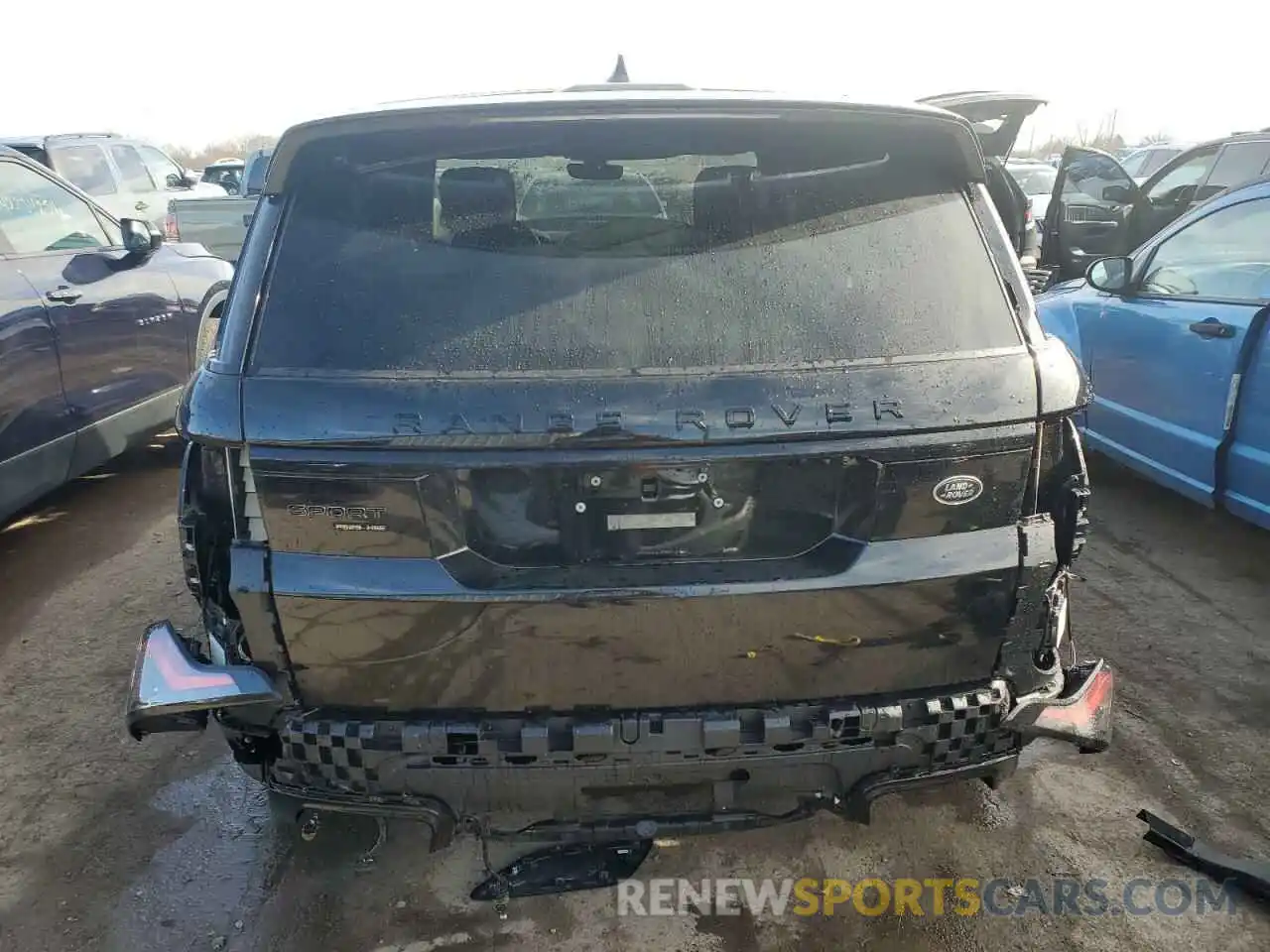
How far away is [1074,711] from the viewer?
222 cm

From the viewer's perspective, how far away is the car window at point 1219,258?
4.33 m

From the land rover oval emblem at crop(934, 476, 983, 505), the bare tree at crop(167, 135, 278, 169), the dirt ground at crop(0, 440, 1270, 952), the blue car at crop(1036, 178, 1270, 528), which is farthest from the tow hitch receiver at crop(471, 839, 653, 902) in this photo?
the bare tree at crop(167, 135, 278, 169)

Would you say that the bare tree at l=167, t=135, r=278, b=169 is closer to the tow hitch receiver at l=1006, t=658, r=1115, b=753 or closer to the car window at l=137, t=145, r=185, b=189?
the car window at l=137, t=145, r=185, b=189

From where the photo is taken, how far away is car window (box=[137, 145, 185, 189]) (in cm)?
1325

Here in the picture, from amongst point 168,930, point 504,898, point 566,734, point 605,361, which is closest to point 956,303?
point 605,361

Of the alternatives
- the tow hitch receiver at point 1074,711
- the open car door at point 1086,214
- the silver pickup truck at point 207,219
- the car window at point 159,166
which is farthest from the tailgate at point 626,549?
the car window at point 159,166

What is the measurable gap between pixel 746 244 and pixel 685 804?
1.27 meters

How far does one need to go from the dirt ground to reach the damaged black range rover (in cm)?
54

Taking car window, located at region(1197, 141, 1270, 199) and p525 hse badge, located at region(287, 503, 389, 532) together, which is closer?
p525 hse badge, located at region(287, 503, 389, 532)

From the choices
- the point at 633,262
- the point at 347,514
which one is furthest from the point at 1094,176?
the point at 347,514

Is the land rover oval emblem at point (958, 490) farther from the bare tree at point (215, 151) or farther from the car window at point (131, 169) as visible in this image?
the bare tree at point (215, 151)

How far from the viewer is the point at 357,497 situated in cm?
191

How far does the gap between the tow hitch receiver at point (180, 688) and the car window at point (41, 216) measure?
3461 millimetres
